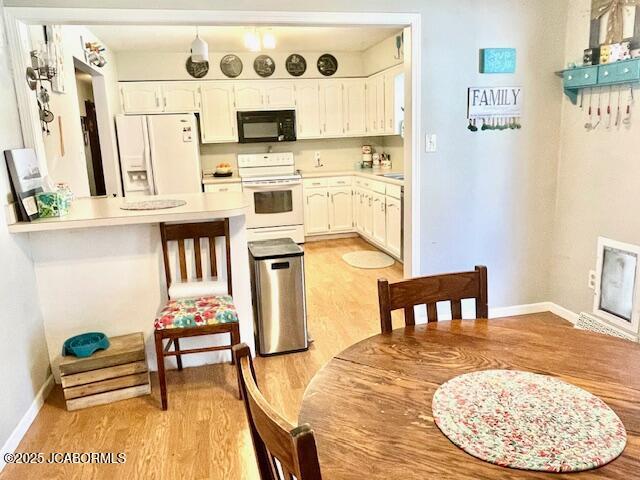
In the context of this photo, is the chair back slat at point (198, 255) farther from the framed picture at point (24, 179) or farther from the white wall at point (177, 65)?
the white wall at point (177, 65)

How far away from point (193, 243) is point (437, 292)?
163cm

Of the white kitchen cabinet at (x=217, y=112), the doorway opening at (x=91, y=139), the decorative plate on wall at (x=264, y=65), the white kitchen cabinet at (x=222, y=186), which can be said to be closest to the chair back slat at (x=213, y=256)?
the white kitchen cabinet at (x=222, y=186)

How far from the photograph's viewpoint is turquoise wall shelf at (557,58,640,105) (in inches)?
102

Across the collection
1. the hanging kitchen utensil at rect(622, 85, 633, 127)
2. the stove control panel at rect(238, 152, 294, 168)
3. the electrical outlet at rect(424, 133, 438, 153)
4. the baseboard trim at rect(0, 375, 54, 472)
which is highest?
the hanging kitchen utensil at rect(622, 85, 633, 127)

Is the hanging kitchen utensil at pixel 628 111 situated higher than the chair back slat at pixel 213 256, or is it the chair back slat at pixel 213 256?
the hanging kitchen utensil at pixel 628 111

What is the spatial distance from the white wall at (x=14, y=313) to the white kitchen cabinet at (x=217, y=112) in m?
3.30

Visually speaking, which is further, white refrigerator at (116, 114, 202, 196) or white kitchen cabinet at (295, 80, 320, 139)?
white kitchen cabinet at (295, 80, 320, 139)

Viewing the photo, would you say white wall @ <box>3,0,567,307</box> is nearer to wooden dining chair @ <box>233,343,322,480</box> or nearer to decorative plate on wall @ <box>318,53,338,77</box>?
wooden dining chair @ <box>233,343,322,480</box>

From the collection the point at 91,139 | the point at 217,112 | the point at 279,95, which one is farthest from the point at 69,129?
the point at 279,95

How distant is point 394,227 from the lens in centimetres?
470

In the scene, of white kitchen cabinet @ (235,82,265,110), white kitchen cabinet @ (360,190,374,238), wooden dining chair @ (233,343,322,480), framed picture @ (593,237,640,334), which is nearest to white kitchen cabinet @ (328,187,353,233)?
white kitchen cabinet @ (360,190,374,238)

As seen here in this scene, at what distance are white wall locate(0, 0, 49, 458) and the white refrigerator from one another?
8.05 ft

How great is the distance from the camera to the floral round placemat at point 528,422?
860mm

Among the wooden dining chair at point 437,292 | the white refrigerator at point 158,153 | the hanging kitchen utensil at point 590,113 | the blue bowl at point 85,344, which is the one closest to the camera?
the wooden dining chair at point 437,292
